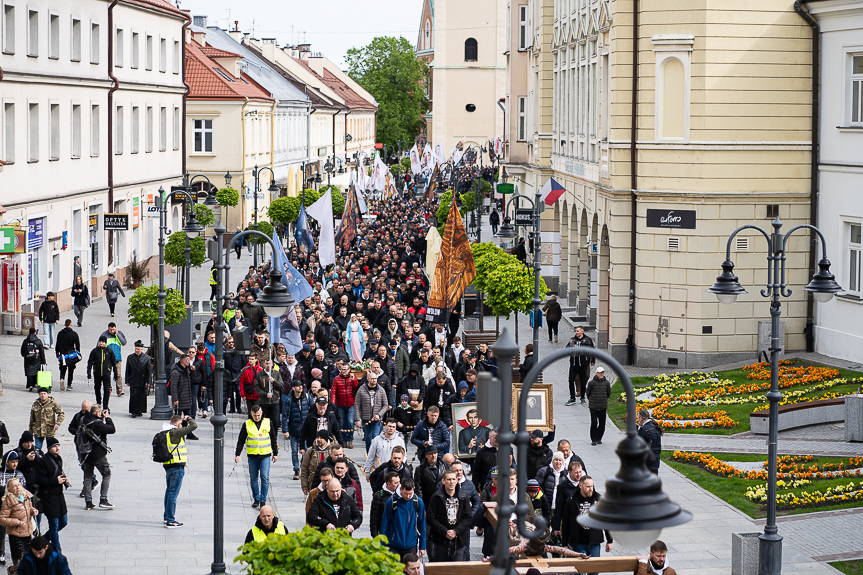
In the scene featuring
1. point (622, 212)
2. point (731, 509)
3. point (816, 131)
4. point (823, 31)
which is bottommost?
point (731, 509)

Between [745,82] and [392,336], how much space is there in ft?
35.5

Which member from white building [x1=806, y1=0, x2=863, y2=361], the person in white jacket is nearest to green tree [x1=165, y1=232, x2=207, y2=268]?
white building [x1=806, y1=0, x2=863, y2=361]

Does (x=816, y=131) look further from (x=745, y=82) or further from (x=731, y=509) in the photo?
(x=731, y=509)

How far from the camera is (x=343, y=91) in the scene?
117m

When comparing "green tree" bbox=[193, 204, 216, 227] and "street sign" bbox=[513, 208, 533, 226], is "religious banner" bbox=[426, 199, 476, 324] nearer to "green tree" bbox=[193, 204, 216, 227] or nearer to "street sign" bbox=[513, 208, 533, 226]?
"street sign" bbox=[513, 208, 533, 226]

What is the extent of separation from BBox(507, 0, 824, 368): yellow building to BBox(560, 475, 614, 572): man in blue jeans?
17.0 metres

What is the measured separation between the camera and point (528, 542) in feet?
43.8

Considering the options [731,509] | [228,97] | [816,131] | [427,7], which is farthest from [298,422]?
[427,7]

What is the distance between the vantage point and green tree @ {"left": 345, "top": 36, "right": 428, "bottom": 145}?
13412 cm

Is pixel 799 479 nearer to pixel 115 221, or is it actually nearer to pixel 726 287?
pixel 726 287

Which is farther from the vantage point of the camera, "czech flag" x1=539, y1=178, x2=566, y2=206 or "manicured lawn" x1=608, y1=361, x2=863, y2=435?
"czech flag" x1=539, y1=178, x2=566, y2=206

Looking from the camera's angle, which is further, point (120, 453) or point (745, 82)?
point (745, 82)

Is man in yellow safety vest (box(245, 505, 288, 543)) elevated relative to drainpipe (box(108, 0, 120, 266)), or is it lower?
lower

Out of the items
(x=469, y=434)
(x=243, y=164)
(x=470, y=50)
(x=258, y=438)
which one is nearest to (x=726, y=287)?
(x=469, y=434)
